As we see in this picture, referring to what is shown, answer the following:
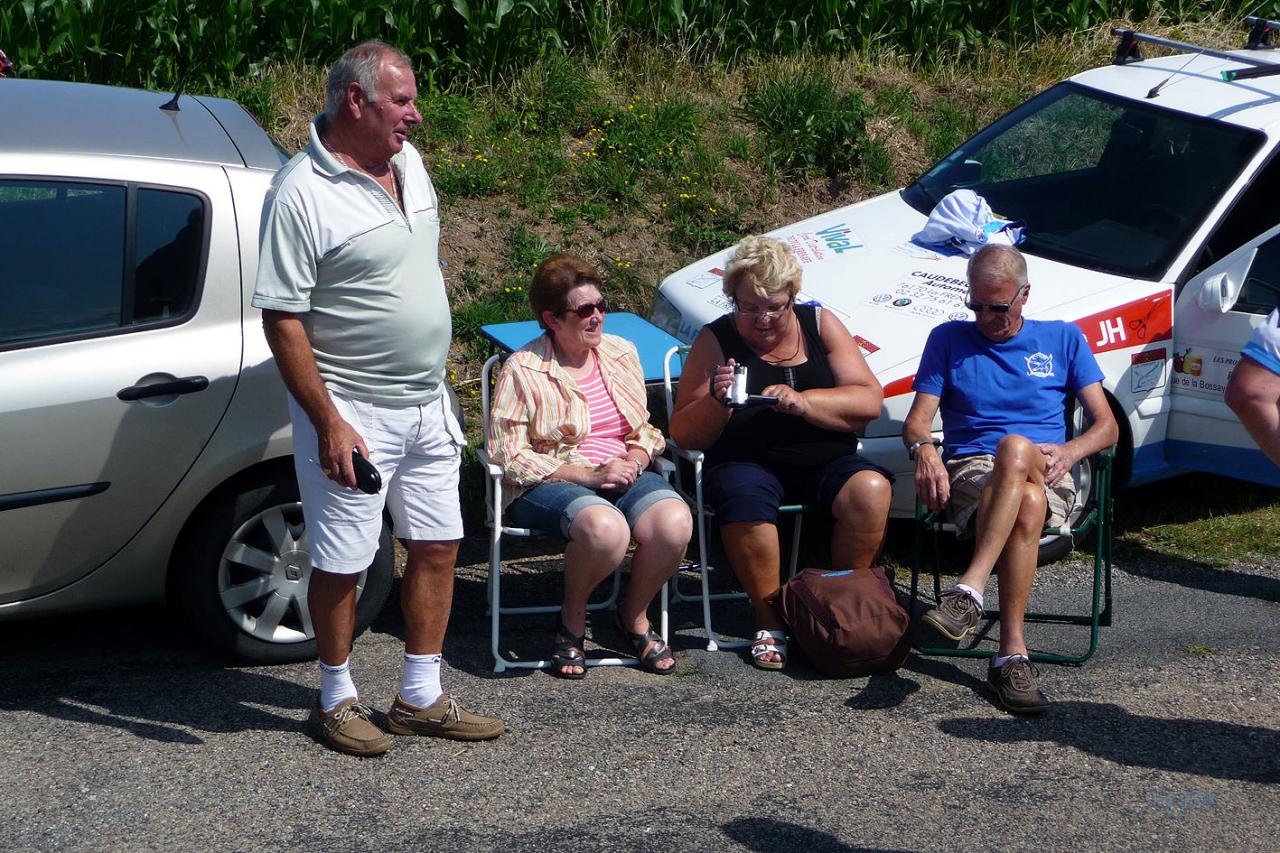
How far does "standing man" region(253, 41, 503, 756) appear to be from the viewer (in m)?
3.88

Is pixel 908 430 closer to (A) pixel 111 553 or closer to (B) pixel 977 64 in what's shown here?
(A) pixel 111 553

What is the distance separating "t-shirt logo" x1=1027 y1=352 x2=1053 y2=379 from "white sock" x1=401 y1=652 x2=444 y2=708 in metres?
2.30

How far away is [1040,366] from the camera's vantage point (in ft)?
17.1

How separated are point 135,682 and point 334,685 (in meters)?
0.80

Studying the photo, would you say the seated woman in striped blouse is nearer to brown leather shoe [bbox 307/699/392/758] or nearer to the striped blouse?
the striped blouse

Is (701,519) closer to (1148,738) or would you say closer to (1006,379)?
(1006,379)

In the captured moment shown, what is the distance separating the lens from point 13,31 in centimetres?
896

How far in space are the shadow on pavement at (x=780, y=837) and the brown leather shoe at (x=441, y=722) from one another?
829 mm

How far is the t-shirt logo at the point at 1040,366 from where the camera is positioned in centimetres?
521

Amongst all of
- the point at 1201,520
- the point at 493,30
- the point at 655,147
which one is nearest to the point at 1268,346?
the point at 1201,520

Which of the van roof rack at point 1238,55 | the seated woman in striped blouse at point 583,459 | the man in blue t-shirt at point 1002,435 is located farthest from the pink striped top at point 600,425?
the van roof rack at point 1238,55

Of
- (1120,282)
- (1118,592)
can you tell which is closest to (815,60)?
(1120,282)

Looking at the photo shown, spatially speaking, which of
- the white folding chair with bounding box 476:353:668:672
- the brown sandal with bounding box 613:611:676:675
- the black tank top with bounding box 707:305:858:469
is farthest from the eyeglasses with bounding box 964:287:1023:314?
the brown sandal with bounding box 613:611:676:675

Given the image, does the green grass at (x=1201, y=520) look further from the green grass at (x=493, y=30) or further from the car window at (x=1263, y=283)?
the green grass at (x=493, y=30)
